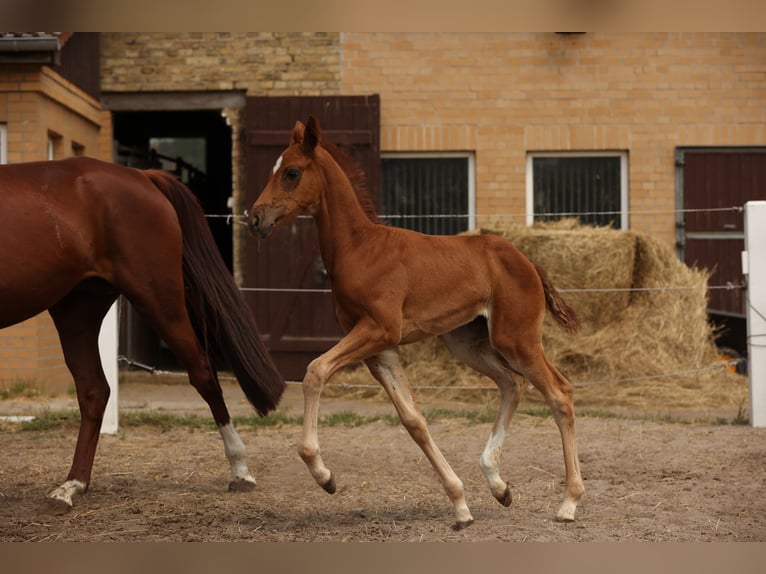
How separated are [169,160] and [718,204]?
8503mm

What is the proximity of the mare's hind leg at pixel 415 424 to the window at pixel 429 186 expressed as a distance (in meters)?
7.15

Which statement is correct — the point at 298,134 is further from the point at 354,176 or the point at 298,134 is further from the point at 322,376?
the point at 322,376

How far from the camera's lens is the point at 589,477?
5.46 meters

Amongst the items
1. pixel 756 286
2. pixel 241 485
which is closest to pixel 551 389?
pixel 241 485

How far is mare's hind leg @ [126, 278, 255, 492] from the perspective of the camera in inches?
198

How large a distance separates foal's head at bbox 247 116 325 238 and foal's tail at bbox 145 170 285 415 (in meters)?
1.10

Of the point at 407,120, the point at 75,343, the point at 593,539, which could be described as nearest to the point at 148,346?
the point at 407,120

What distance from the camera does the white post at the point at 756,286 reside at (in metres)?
7.58

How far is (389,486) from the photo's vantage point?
5309mm

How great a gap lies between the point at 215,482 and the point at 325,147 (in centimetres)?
211

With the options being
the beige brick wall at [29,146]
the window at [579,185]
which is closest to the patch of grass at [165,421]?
the beige brick wall at [29,146]

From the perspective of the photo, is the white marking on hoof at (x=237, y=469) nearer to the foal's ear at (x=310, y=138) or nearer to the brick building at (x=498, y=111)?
the foal's ear at (x=310, y=138)

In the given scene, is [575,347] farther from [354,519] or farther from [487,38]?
[354,519]

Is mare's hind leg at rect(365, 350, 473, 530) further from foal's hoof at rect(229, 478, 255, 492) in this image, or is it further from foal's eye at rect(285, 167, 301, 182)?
foal's hoof at rect(229, 478, 255, 492)
